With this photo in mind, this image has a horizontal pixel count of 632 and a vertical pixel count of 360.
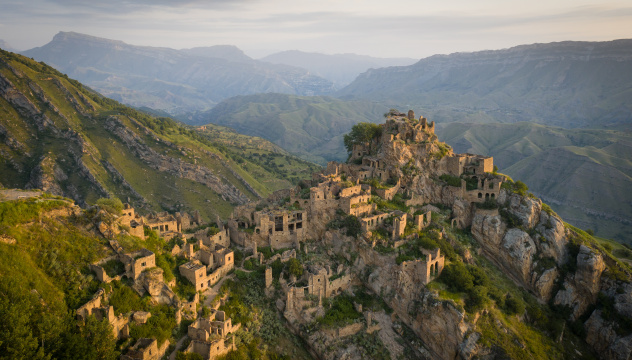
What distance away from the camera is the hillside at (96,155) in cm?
9338

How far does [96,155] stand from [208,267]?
7574 centimetres

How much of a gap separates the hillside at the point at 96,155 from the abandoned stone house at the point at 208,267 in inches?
2063

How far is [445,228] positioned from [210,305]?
33.3 m

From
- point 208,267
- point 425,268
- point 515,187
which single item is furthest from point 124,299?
point 515,187

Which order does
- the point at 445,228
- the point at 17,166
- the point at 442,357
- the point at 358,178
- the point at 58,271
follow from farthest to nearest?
the point at 17,166, the point at 358,178, the point at 445,228, the point at 442,357, the point at 58,271

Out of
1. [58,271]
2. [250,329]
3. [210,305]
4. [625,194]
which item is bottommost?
[625,194]

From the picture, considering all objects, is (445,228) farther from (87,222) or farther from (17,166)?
(17,166)

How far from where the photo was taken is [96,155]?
105062 mm

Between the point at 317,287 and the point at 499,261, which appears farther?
the point at 499,261

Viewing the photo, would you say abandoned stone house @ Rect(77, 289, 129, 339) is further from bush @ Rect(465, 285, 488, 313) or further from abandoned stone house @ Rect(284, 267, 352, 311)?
bush @ Rect(465, 285, 488, 313)

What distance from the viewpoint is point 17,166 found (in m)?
89.7

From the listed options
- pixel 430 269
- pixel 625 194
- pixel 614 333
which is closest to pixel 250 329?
pixel 430 269

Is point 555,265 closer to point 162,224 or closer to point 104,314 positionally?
point 162,224

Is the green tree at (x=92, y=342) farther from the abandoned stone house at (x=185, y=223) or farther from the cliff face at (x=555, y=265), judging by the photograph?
the cliff face at (x=555, y=265)
